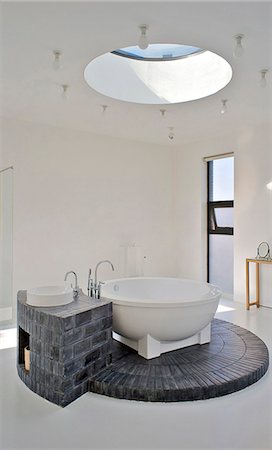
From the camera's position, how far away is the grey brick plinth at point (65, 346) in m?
2.38

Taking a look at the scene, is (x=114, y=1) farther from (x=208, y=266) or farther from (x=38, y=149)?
(x=208, y=266)

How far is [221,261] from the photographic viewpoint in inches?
227

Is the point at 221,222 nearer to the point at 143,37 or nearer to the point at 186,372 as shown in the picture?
the point at 186,372

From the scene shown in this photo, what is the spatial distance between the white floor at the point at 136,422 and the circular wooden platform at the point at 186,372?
0.20 ft

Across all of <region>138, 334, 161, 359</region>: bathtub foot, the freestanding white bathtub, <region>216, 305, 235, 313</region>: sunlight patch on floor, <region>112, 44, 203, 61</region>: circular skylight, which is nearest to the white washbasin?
the freestanding white bathtub

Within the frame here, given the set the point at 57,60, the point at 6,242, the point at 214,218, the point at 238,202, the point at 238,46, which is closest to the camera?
the point at 238,46

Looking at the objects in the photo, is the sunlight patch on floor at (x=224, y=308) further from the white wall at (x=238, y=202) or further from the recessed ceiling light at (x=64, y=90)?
the recessed ceiling light at (x=64, y=90)

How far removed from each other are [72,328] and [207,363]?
3.97 feet

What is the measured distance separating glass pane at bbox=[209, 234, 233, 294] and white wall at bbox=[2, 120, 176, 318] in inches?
30.6

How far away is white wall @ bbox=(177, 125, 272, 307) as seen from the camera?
4.85 metres

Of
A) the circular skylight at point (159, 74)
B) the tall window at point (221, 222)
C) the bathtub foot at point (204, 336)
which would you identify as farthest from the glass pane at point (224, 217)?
the bathtub foot at point (204, 336)

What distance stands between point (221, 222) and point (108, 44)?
370 centimetres

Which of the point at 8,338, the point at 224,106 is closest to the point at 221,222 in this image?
the point at 224,106

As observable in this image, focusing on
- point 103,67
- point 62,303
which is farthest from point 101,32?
point 62,303
